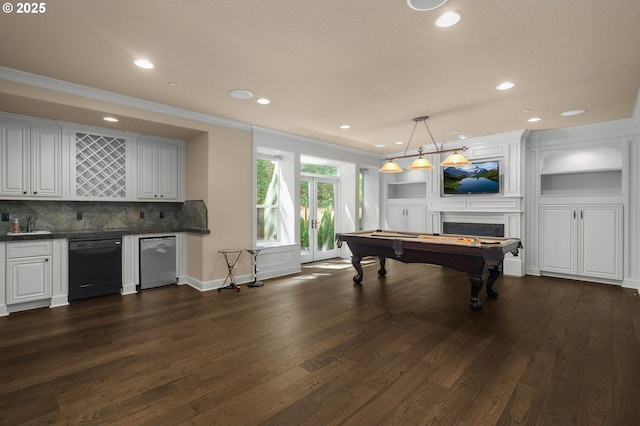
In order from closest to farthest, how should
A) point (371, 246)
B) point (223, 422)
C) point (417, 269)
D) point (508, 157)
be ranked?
point (223, 422)
point (371, 246)
point (508, 157)
point (417, 269)

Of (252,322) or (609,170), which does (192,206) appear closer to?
(252,322)

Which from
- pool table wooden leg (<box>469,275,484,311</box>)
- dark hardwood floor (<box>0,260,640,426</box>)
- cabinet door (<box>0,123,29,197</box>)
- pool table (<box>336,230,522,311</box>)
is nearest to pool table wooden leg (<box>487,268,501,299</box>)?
pool table (<box>336,230,522,311</box>)

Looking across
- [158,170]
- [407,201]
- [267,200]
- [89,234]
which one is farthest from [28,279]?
[407,201]

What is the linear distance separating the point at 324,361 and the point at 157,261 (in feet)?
11.4

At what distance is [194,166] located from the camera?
4.98 metres

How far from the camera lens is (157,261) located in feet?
15.8

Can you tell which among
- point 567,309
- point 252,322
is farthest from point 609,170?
point 252,322

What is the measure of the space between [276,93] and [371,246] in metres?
2.61

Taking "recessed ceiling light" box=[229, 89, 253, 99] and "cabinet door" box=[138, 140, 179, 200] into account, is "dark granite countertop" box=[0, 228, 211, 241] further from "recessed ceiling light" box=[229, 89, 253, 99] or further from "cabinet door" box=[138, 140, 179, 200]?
"recessed ceiling light" box=[229, 89, 253, 99]

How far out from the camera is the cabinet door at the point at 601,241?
16.1ft

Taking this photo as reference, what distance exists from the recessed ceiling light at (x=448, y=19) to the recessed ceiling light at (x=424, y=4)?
5.9 inches

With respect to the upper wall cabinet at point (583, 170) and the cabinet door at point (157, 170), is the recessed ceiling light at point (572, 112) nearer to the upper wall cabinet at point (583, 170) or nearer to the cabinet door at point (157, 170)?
the upper wall cabinet at point (583, 170)

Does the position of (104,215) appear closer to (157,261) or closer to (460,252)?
(157,261)

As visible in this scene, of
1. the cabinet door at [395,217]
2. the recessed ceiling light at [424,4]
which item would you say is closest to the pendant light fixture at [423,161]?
the recessed ceiling light at [424,4]
